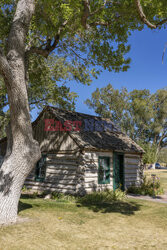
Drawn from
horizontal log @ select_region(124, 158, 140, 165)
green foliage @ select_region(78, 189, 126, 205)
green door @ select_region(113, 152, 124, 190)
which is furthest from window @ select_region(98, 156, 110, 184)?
horizontal log @ select_region(124, 158, 140, 165)

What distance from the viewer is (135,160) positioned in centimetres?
1559

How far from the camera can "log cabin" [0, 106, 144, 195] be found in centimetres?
1194

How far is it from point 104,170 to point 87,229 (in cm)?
709

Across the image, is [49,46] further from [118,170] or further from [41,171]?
[118,170]

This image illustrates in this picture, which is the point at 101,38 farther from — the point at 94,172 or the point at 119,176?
the point at 119,176

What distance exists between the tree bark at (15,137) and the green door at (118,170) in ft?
26.8

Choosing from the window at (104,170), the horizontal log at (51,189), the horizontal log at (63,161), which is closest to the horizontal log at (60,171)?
the horizontal log at (63,161)

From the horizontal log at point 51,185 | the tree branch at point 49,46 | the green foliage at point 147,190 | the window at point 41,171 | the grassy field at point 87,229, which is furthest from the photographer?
the window at point 41,171

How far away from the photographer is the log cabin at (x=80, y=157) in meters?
11.9

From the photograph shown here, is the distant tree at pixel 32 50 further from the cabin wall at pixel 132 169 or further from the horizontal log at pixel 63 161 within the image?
the cabin wall at pixel 132 169

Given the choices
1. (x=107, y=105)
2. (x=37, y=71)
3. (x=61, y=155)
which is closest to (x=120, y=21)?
(x=37, y=71)

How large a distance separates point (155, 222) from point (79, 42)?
9.83 meters

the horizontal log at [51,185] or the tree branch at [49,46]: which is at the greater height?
the tree branch at [49,46]

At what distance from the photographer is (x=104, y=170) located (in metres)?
13.2
